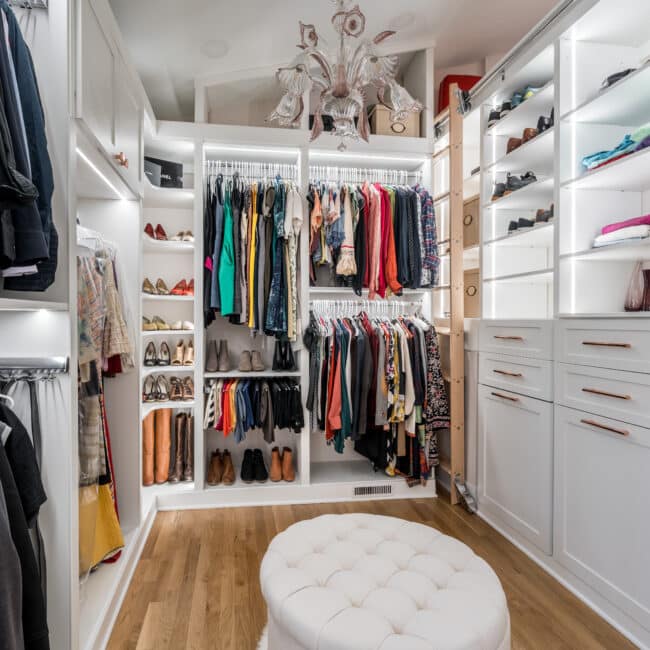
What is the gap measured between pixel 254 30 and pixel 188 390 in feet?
7.16

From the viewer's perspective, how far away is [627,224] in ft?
6.13

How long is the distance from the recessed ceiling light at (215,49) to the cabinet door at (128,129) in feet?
1.93

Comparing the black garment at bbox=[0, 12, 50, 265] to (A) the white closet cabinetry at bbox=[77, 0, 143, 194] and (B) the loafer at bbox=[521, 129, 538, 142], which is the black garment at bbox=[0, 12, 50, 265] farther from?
(B) the loafer at bbox=[521, 129, 538, 142]

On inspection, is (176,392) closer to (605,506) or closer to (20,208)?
(20,208)

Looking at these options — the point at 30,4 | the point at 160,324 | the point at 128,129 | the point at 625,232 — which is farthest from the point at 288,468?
the point at 30,4

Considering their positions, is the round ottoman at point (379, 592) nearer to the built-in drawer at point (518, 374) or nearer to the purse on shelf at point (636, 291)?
the built-in drawer at point (518, 374)

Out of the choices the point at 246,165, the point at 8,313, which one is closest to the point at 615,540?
the point at 8,313

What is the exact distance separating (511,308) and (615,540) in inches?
52.0

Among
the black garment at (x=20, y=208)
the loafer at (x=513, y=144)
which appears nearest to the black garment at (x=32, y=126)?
the black garment at (x=20, y=208)

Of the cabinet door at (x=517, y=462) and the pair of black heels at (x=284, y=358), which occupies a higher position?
the pair of black heels at (x=284, y=358)

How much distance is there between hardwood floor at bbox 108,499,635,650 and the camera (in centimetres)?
165

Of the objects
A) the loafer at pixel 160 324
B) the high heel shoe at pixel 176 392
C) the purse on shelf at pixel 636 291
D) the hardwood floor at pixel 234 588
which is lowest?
the hardwood floor at pixel 234 588

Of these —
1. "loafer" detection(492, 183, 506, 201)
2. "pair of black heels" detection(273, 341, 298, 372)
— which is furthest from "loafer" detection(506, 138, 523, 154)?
"pair of black heels" detection(273, 341, 298, 372)

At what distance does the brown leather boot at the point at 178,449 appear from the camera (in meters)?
3.00
